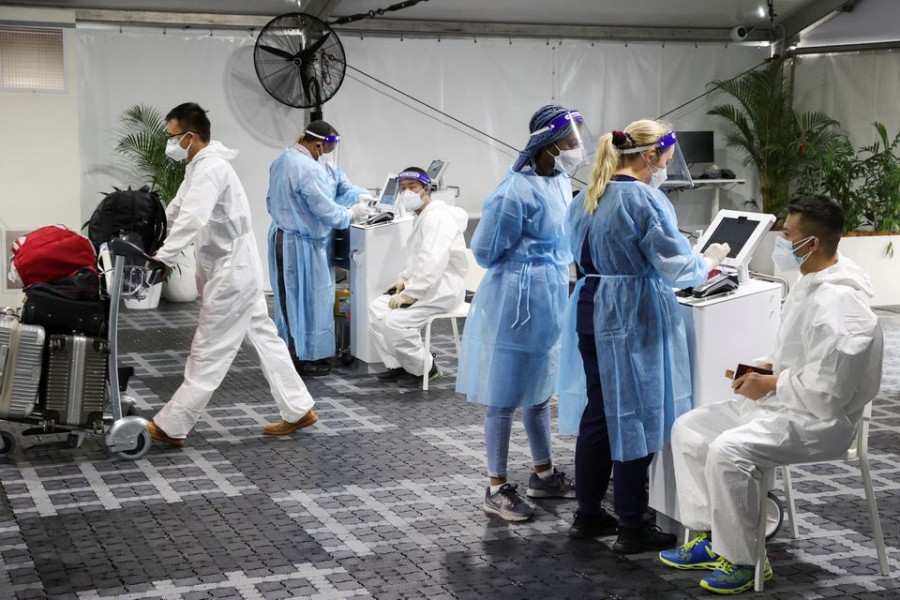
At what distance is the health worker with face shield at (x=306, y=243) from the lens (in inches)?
237

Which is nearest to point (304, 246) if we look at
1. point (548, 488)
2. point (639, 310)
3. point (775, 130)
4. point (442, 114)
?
point (548, 488)

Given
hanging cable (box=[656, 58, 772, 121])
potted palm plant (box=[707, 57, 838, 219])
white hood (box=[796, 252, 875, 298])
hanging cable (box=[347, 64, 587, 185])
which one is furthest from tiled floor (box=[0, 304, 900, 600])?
hanging cable (box=[656, 58, 772, 121])

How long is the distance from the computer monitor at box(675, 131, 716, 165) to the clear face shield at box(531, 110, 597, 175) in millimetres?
6613

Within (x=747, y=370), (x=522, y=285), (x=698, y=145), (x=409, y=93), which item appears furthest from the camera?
(x=698, y=145)

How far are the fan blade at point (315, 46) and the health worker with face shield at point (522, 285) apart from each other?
16.2 feet

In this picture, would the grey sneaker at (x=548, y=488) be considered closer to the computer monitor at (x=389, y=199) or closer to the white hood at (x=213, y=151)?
the white hood at (x=213, y=151)

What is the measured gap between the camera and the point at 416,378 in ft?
19.9

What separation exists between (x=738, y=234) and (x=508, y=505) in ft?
3.87

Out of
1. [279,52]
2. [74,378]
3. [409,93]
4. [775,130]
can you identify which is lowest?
[74,378]

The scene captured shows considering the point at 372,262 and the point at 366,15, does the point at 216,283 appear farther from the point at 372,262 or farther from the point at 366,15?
the point at 366,15


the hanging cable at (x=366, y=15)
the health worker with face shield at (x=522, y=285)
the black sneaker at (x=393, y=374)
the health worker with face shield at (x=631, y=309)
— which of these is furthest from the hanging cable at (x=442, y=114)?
the health worker with face shield at (x=631, y=309)

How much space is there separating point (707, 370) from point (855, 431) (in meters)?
0.50

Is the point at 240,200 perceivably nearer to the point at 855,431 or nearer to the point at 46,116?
the point at 855,431

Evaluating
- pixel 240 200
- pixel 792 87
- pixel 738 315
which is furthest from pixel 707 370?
pixel 792 87
